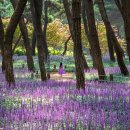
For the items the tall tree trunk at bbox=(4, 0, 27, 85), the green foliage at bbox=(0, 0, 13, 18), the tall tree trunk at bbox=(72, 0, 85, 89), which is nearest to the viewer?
the tall tree trunk at bbox=(72, 0, 85, 89)

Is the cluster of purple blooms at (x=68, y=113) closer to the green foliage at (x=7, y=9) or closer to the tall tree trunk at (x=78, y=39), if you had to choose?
the tall tree trunk at (x=78, y=39)

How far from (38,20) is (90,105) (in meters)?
7.76

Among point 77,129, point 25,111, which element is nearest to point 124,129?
point 77,129

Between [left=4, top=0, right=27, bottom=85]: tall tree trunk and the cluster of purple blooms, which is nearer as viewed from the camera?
the cluster of purple blooms

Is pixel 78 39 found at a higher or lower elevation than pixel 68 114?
higher

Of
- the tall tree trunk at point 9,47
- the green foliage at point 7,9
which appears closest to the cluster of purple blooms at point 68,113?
the tall tree trunk at point 9,47

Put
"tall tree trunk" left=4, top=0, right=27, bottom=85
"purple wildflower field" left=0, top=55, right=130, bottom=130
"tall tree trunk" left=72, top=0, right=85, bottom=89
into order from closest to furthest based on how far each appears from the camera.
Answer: "purple wildflower field" left=0, top=55, right=130, bottom=130 → "tall tree trunk" left=72, top=0, right=85, bottom=89 → "tall tree trunk" left=4, top=0, right=27, bottom=85

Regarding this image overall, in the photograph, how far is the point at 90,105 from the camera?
8.62m

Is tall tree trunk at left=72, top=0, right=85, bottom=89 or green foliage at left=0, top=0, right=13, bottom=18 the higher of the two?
green foliage at left=0, top=0, right=13, bottom=18

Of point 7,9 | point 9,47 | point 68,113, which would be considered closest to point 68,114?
point 68,113

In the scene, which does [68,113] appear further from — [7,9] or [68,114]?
[7,9]

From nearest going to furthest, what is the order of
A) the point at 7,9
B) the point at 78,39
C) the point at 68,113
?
the point at 68,113
the point at 78,39
the point at 7,9

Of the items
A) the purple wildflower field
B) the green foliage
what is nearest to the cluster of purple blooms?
the purple wildflower field

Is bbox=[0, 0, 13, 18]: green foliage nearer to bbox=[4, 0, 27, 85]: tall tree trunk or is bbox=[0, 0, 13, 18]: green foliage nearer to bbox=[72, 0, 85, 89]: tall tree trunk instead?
bbox=[4, 0, 27, 85]: tall tree trunk
